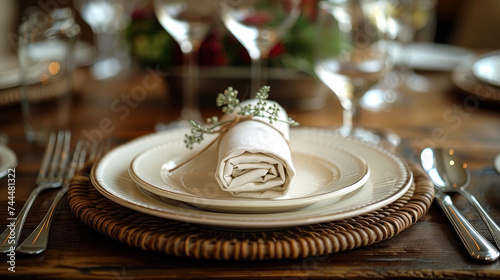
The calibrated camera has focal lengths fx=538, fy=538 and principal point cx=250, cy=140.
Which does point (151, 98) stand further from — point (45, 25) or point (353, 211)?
point (353, 211)

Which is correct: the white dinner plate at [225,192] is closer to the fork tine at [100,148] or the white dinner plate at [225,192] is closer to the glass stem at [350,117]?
the fork tine at [100,148]

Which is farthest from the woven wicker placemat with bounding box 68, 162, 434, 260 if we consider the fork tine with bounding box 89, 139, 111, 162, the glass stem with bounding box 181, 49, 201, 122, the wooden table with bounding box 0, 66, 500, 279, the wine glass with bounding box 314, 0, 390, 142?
the glass stem with bounding box 181, 49, 201, 122

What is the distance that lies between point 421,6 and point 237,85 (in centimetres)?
79

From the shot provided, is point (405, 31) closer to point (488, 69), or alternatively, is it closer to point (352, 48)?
point (488, 69)

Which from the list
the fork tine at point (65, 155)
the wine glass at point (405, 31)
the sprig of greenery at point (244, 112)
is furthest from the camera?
the wine glass at point (405, 31)

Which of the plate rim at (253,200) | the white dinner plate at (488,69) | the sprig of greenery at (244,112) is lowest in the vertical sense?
the white dinner plate at (488,69)

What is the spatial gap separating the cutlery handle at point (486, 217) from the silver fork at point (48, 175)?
1.65 feet

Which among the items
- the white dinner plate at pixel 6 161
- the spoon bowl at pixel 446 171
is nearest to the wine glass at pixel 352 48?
the spoon bowl at pixel 446 171

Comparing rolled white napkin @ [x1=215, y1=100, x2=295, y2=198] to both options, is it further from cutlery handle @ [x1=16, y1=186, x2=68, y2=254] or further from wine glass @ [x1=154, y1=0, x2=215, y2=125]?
wine glass @ [x1=154, y1=0, x2=215, y2=125]

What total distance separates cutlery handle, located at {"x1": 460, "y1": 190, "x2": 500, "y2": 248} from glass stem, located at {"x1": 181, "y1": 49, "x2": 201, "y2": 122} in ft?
1.96

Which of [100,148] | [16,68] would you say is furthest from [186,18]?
[16,68]

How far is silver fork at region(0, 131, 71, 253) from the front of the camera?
56cm

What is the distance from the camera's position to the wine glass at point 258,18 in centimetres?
100

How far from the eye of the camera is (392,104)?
127 cm
